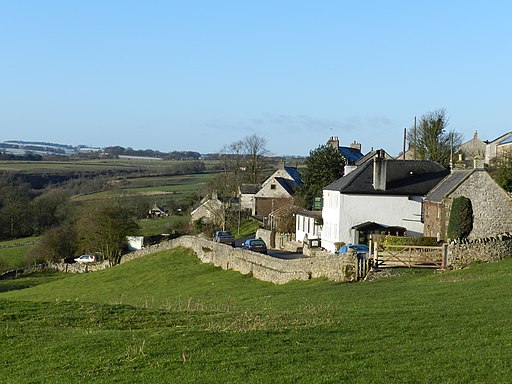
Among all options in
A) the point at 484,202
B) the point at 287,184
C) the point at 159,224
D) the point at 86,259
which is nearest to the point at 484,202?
the point at 484,202

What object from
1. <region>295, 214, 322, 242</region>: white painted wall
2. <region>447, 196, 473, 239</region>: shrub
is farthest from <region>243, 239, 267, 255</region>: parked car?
<region>447, 196, 473, 239</region>: shrub

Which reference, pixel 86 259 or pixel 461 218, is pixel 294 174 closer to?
pixel 86 259

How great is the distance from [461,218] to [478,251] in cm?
775

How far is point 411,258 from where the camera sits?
32938mm

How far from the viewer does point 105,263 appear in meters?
66.2

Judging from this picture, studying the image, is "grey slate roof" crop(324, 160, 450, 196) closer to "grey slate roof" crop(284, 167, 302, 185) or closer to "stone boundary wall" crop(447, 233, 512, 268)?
"stone boundary wall" crop(447, 233, 512, 268)

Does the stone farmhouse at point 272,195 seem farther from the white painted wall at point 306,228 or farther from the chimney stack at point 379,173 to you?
the chimney stack at point 379,173

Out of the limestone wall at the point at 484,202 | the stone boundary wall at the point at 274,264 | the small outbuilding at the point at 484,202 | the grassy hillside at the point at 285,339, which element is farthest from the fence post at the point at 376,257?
the limestone wall at the point at 484,202

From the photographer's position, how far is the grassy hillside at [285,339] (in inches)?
513

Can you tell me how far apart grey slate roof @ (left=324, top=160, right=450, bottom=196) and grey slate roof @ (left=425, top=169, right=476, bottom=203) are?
1738 millimetres

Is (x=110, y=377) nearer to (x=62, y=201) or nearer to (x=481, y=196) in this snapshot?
(x=481, y=196)

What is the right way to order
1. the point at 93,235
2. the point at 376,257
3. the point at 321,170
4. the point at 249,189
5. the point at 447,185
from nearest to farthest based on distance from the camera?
1. the point at 376,257
2. the point at 447,185
3. the point at 93,235
4. the point at 321,170
5. the point at 249,189

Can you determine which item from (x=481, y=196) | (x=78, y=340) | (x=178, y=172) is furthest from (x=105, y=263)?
(x=178, y=172)

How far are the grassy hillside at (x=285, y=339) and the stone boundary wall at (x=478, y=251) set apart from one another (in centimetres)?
569
